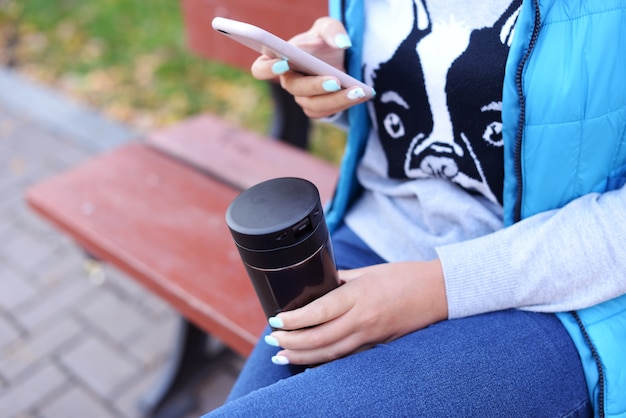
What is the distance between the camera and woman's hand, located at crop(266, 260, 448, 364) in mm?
1066

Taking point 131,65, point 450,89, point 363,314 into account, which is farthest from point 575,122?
point 131,65

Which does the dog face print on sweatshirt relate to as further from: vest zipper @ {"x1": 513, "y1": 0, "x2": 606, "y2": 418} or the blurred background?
the blurred background

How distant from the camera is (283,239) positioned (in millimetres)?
938

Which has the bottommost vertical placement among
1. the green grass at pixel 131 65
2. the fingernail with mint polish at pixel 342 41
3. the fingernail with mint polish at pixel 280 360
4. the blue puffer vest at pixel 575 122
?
the green grass at pixel 131 65

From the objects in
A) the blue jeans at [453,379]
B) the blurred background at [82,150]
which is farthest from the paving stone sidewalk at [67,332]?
the blue jeans at [453,379]

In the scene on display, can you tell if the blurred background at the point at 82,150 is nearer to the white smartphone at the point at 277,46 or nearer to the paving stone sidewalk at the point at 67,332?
the paving stone sidewalk at the point at 67,332

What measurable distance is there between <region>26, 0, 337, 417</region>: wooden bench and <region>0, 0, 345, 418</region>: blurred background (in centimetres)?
32

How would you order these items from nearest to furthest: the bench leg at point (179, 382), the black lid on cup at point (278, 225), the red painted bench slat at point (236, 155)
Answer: the black lid on cup at point (278, 225), the red painted bench slat at point (236, 155), the bench leg at point (179, 382)

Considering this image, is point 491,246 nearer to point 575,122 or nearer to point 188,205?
point 575,122

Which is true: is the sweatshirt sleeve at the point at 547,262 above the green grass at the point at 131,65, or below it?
above

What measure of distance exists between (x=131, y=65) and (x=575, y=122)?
362 centimetres

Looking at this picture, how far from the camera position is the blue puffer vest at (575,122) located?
1.06 metres

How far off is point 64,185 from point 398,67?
50.7 inches

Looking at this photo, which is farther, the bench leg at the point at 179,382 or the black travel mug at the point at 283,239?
the bench leg at the point at 179,382
